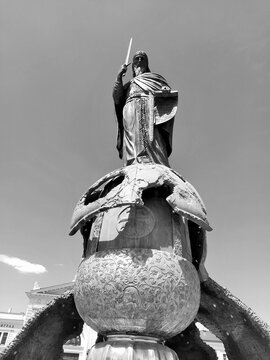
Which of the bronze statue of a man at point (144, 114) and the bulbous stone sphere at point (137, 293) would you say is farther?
the bronze statue of a man at point (144, 114)

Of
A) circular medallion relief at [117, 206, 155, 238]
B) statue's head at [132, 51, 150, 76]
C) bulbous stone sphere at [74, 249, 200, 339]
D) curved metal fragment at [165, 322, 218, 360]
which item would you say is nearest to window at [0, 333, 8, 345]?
curved metal fragment at [165, 322, 218, 360]

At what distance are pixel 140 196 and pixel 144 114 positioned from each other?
2034 millimetres

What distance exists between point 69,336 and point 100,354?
1.61 metres

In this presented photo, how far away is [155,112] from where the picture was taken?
5078 mm

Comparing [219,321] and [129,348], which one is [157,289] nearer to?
[129,348]

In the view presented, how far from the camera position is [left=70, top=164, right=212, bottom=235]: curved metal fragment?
10.5 feet

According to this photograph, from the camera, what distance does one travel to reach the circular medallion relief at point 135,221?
3.26 metres

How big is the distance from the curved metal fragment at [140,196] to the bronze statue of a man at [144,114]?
76cm

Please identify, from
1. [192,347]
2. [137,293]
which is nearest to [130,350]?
[137,293]

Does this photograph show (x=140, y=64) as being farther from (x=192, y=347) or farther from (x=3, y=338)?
(x=3, y=338)

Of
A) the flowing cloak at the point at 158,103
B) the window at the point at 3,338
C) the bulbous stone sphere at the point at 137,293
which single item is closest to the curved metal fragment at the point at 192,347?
the bulbous stone sphere at the point at 137,293

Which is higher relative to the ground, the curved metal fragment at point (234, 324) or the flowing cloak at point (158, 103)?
→ the flowing cloak at point (158, 103)

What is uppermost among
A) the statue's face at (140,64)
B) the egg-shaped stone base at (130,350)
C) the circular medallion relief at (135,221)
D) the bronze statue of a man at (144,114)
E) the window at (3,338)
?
the statue's face at (140,64)

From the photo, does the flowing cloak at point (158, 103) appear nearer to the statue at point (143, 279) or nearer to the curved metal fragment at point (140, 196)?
the statue at point (143, 279)
